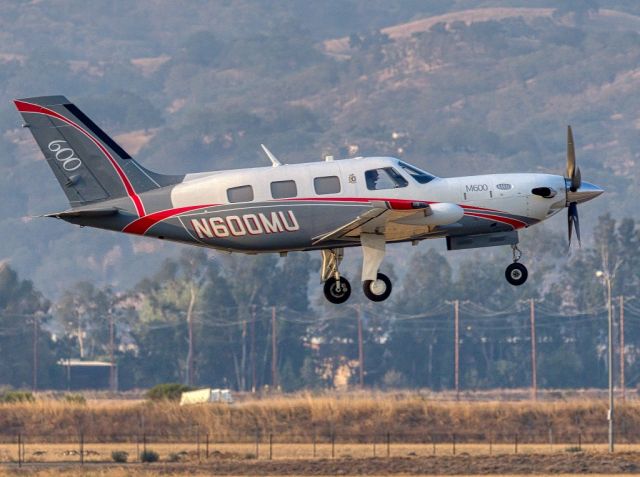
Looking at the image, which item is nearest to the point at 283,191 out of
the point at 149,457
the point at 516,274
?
the point at 516,274

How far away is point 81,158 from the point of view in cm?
5391

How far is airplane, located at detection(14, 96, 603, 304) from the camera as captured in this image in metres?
52.6

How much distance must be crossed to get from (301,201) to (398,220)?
293 centimetres

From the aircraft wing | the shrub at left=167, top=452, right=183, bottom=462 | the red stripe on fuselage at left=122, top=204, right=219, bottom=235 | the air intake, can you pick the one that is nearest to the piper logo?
the red stripe on fuselage at left=122, top=204, right=219, bottom=235

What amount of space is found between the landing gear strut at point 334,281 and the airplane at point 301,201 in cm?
4

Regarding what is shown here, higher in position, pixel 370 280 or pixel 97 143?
pixel 97 143

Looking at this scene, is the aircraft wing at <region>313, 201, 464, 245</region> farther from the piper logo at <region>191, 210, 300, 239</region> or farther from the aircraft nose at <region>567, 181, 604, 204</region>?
the aircraft nose at <region>567, 181, 604, 204</region>

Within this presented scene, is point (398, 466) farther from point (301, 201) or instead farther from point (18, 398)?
point (18, 398)

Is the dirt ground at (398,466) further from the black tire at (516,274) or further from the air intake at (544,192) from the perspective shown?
the air intake at (544,192)

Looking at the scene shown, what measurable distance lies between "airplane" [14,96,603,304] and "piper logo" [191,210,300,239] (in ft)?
0.10

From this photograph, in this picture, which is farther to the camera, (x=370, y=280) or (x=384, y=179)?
(x=370, y=280)

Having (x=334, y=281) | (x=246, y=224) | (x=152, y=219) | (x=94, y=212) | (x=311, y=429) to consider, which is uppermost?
(x=94, y=212)

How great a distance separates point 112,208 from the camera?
53250 millimetres

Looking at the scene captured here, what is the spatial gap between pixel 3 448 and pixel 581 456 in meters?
35.4
